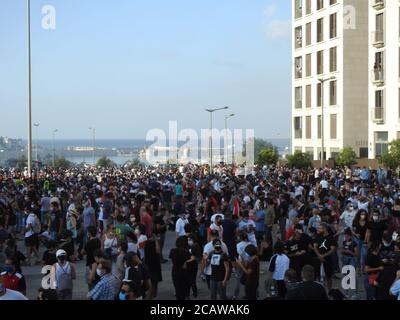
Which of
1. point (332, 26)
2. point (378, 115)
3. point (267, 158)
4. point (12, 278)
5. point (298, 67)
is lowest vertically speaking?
point (12, 278)

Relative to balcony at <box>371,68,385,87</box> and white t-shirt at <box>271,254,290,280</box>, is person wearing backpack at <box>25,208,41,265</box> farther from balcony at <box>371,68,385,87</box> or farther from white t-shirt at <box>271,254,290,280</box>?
balcony at <box>371,68,385,87</box>

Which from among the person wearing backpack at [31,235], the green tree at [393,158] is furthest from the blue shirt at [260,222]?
the green tree at [393,158]

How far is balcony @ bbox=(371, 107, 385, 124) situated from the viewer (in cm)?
4912

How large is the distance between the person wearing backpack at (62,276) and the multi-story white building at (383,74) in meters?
40.7

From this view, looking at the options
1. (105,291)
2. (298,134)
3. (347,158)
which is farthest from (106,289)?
(298,134)

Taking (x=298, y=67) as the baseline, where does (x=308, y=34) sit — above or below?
above

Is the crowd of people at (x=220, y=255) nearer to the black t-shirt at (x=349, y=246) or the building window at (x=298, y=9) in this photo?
the black t-shirt at (x=349, y=246)

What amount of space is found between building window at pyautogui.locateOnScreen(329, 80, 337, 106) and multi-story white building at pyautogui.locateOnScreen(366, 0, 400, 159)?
17.9 feet

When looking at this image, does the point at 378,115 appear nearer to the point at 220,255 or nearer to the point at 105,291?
the point at 220,255

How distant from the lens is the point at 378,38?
161 ft

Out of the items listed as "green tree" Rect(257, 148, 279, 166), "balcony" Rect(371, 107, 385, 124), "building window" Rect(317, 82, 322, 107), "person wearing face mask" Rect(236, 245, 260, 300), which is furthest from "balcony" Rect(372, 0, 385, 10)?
"person wearing face mask" Rect(236, 245, 260, 300)

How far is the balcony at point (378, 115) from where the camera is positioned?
49.1m

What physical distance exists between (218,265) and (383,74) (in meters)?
40.7
